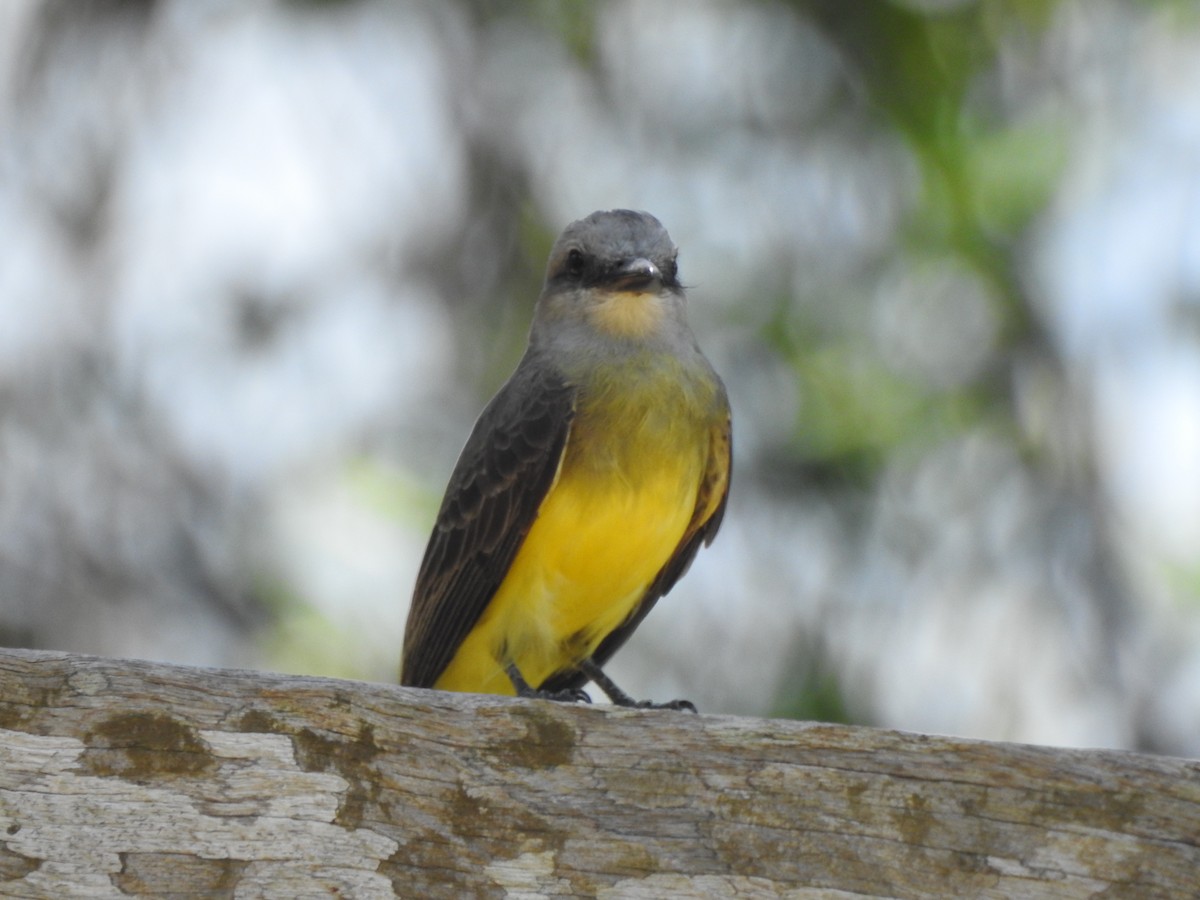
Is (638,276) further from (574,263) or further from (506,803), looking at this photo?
(506,803)

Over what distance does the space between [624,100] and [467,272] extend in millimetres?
954

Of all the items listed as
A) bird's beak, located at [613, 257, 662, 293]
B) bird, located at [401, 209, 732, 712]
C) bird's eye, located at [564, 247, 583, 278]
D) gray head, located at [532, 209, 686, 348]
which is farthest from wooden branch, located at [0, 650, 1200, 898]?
bird's eye, located at [564, 247, 583, 278]

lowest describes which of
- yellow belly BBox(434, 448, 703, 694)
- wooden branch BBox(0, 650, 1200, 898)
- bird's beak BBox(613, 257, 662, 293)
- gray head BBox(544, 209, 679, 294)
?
wooden branch BBox(0, 650, 1200, 898)

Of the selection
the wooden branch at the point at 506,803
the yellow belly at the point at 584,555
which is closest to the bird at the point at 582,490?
the yellow belly at the point at 584,555

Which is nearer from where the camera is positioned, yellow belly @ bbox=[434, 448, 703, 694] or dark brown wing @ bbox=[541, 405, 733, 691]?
yellow belly @ bbox=[434, 448, 703, 694]

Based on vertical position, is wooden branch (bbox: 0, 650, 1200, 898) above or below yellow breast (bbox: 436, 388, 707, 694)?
below

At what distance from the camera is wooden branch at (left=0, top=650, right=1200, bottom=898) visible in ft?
7.95

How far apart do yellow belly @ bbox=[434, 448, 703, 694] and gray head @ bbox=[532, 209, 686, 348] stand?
0.47 meters

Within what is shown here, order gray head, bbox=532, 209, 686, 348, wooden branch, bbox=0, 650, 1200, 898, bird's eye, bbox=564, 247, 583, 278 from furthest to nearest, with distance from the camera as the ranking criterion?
bird's eye, bbox=564, 247, 583, 278
gray head, bbox=532, 209, 686, 348
wooden branch, bbox=0, 650, 1200, 898

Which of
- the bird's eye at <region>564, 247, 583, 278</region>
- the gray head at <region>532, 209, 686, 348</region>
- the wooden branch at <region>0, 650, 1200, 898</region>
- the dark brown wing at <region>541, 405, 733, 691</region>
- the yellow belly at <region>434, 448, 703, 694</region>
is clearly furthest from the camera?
the bird's eye at <region>564, 247, 583, 278</region>

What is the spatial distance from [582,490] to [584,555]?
0.56ft

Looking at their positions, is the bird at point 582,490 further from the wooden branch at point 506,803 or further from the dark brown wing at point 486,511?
the wooden branch at point 506,803

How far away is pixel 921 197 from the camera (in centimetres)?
617

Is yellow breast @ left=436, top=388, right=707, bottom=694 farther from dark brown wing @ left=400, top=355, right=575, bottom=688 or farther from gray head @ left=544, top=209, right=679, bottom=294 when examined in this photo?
gray head @ left=544, top=209, right=679, bottom=294
